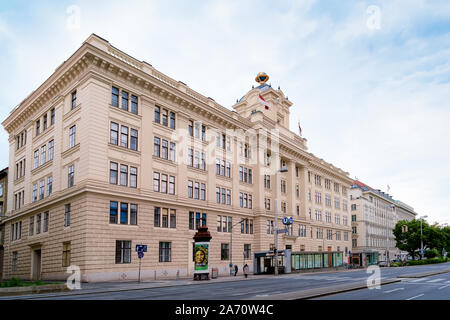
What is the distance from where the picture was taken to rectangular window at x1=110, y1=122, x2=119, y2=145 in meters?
39.0

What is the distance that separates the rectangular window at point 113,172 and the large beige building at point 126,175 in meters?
0.10

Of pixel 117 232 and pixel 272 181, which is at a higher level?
pixel 272 181

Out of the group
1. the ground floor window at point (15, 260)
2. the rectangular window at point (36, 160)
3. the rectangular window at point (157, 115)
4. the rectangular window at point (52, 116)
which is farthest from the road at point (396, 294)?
the ground floor window at point (15, 260)

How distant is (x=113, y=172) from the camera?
127ft

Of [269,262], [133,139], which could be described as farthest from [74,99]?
[269,262]

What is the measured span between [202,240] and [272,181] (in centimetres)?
2769

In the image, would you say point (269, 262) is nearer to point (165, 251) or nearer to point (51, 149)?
point (165, 251)

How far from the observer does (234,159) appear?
55.3 meters

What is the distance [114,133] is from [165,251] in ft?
44.2

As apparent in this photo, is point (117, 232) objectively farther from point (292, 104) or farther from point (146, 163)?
point (292, 104)

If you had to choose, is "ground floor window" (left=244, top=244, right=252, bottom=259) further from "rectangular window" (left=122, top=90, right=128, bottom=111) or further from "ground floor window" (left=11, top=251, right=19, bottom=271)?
"ground floor window" (left=11, top=251, right=19, bottom=271)

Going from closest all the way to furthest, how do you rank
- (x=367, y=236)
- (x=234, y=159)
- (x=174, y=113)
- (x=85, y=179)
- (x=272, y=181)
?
(x=85, y=179) → (x=174, y=113) → (x=234, y=159) → (x=272, y=181) → (x=367, y=236)

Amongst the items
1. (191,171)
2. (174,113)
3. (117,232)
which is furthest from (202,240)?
(174,113)

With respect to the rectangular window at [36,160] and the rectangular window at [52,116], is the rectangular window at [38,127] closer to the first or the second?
the rectangular window at [36,160]
